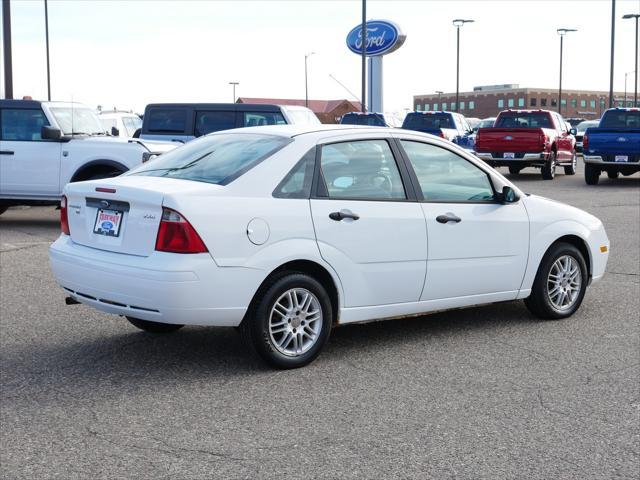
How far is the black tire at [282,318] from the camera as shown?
5816mm

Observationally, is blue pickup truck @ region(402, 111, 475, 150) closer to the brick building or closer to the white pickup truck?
the white pickup truck

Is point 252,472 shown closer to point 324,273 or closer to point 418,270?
point 324,273

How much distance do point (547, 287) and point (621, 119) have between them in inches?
746

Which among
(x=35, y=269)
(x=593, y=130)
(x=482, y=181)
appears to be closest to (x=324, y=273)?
(x=482, y=181)

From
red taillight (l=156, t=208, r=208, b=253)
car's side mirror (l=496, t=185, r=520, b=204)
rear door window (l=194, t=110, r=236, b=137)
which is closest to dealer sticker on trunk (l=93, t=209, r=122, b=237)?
red taillight (l=156, t=208, r=208, b=253)

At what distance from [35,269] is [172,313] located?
17.0 ft

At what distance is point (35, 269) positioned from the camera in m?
10.2

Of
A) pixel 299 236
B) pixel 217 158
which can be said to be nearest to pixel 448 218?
pixel 299 236

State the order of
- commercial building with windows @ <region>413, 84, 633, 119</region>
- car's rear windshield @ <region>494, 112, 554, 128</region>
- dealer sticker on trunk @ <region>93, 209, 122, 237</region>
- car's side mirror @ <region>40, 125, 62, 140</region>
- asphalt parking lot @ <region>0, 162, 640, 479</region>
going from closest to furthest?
asphalt parking lot @ <region>0, 162, 640, 479</region> → dealer sticker on trunk @ <region>93, 209, 122, 237</region> → car's side mirror @ <region>40, 125, 62, 140</region> → car's rear windshield @ <region>494, 112, 554, 128</region> → commercial building with windows @ <region>413, 84, 633, 119</region>

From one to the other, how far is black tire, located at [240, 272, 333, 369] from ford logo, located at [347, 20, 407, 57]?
44.5 metres

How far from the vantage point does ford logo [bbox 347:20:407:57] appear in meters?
49.5

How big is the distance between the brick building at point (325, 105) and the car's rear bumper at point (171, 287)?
249 feet

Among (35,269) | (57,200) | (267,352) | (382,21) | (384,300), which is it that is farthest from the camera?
(382,21)

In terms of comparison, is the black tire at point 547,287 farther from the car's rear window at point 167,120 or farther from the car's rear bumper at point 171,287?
the car's rear window at point 167,120
